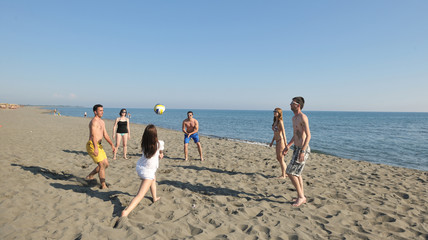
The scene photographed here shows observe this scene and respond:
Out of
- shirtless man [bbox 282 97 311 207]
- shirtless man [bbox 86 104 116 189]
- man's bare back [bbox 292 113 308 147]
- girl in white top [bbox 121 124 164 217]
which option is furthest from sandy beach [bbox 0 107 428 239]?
man's bare back [bbox 292 113 308 147]

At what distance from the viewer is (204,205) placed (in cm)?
427

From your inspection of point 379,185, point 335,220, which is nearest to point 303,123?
point 335,220

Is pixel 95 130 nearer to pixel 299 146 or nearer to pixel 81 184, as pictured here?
pixel 81 184

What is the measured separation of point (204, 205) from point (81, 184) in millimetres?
3164

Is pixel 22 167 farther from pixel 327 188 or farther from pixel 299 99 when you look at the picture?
pixel 327 188

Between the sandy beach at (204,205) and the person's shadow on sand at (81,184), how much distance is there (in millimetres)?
19

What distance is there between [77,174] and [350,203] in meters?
6.94

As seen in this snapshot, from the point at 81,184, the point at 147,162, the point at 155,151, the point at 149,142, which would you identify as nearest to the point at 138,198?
the point at 147,162

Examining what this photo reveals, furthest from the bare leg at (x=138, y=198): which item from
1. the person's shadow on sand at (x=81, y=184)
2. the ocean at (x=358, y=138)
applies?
the ocean at (x=358, y=138)

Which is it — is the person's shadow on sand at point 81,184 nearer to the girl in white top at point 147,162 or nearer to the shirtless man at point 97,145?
the shirtless man at point 97,145

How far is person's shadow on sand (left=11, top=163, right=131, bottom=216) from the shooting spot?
4.23 m

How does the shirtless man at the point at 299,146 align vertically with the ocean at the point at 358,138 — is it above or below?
above

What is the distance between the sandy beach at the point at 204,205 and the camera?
326 centimetres

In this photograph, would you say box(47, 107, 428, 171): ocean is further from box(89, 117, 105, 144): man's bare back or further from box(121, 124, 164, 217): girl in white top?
box(89, 117, 105, 144): man's bare back
